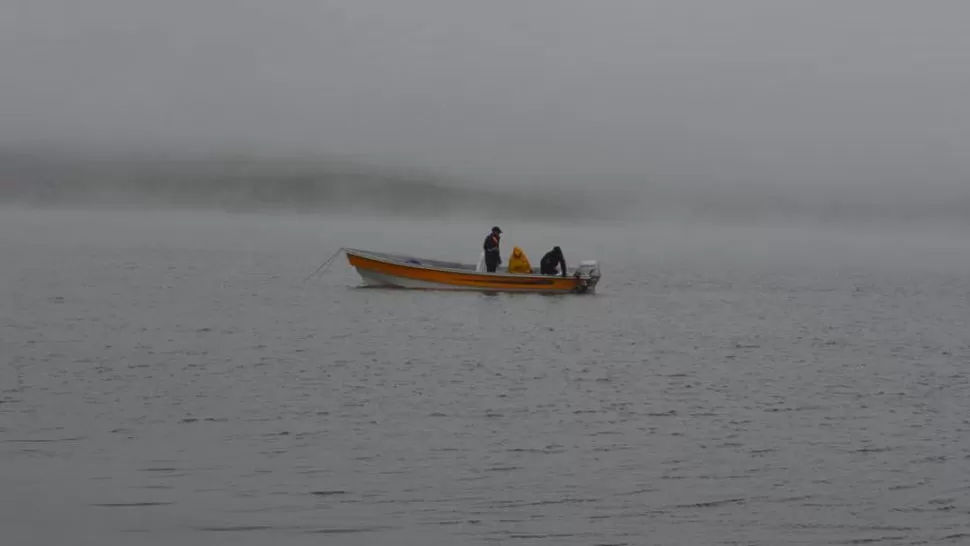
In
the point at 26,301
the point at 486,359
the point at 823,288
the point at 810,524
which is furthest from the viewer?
the point at 823,288

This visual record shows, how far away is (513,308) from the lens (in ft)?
163

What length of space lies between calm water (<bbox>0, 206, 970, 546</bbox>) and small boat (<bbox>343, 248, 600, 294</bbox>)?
53.2 inches

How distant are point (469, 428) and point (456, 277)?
2652cm

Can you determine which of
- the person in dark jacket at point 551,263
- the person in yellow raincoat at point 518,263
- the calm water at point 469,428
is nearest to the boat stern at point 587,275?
the person in dark jacket at point 551,263

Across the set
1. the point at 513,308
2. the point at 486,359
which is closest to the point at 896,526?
the point at 486,359

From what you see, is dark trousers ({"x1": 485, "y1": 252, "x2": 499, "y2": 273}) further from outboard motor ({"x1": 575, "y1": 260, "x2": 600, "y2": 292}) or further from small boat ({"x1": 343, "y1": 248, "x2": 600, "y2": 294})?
outboard motor ({"x1": 575, "y1": 260, "x2": 600, "y2": 292})

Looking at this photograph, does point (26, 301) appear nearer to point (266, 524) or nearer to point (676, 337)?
point (676, 337)

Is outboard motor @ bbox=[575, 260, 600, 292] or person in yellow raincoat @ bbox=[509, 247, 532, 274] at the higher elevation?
person in yellow raincoat @ bbox=[509, 247, 532, 274]

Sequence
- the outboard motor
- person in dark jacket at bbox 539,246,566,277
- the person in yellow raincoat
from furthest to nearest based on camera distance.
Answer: the outboard motor, person in dark jacket at bbox 539,246,566,277, the person in yellow raincoat

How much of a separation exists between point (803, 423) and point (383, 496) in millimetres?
10623

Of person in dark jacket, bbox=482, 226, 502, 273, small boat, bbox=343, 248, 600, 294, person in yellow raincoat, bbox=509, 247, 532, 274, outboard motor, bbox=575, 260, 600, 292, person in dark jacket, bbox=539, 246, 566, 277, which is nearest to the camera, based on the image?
person in dark jacket, bbox=482, 226, 502, 273

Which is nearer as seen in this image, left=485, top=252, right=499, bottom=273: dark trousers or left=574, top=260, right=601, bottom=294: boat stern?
left=485, top=252, right=499, bottom=273: dark trousers

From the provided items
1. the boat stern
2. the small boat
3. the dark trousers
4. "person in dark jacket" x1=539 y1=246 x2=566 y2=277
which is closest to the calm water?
the small boat

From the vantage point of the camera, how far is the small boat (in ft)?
158
